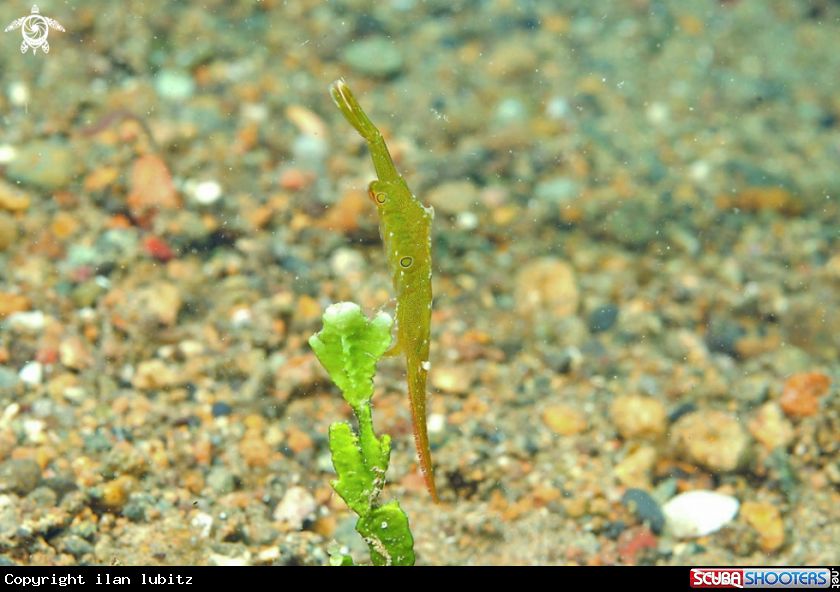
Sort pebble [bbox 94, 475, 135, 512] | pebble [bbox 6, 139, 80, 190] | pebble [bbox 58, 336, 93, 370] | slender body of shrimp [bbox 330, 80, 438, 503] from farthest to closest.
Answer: pebble [bbox 6, 139, 80, 190]
pebble [bbox 58, 336, 93, 370]
pebble [bbox 94, 475, 135, 512]
slender body of shrimp [bbox 330, 80, 438, 503]

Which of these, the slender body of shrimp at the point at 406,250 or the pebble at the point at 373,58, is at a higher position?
the pebble at the point at 373,58

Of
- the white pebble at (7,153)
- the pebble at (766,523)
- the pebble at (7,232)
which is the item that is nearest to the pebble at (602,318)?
the pebble at (766,523)

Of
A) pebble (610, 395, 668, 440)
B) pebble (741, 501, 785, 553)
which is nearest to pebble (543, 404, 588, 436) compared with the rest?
pebble (610, 395, 668, 440)

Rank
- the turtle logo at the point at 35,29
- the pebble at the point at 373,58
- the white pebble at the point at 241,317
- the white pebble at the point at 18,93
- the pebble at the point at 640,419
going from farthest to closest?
the pebble at the point at 373,58 → the turtle logo at the point at 35,29 → the white pebble at the point at 18,93 → the white pebble at the point at 241,317 → the pebble at the point at 640,419

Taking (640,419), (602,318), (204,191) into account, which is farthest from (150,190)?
(640,419)

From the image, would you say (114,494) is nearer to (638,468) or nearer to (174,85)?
(638,468)

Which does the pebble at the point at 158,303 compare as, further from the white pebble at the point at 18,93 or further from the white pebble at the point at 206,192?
the white pebble at the point at 18,93

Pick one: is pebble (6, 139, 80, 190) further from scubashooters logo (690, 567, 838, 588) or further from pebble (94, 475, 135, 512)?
scubashooters logo (690, 567, 838, 588)
